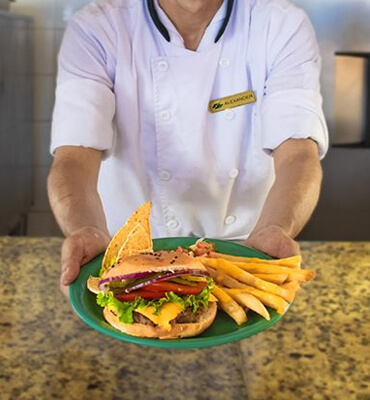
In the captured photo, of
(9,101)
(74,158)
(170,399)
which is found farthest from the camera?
(9,101)

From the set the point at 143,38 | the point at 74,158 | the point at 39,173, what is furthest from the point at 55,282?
the point at 39,173

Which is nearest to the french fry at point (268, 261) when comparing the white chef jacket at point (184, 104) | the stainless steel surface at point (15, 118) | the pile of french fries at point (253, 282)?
the pile of french fries at point (253, 282)

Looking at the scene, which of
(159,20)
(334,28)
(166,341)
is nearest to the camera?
(166,341)

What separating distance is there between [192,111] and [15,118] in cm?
98

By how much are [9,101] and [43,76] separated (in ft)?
0.47

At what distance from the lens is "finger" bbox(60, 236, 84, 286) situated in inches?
42.9

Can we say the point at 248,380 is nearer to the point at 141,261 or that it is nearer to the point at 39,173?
the point at 141,261

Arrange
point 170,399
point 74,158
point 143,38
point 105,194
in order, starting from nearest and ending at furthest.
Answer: point 170,399 → point 74,158 → point 143,38 → point 105,194

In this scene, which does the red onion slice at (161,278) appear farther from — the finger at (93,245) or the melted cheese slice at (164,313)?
the finger at (93,245)

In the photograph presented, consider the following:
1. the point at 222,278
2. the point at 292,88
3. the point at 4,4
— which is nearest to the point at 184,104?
the point at 292,88

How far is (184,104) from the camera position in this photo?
1624 millimetres

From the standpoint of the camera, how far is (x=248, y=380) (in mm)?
1023

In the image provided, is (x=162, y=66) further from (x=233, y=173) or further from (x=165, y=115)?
(x=233, y=173)

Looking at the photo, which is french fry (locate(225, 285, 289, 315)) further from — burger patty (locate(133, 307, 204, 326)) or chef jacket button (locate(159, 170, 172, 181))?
chef jacket button (locate(159, 170, 172, 181))
